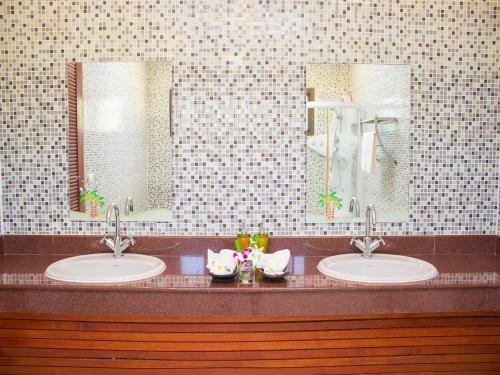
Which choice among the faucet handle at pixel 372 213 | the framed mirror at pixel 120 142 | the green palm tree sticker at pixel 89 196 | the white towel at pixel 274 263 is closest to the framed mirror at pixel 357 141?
the faucet handle at pixel 372 213

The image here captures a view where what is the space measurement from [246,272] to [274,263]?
0.47ft

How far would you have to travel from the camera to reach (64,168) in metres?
2.69

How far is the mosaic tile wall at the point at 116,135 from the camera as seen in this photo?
2.68 metres

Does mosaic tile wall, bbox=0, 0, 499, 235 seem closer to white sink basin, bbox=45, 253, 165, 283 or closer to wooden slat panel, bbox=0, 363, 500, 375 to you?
white sink basin, bbox=45, 253, 165, 283

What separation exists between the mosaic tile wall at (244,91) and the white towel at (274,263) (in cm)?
51

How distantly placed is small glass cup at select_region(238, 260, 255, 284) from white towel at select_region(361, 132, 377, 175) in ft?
3.32

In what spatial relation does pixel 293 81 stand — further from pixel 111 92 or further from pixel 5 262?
pixel 5 262

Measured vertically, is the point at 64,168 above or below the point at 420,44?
below

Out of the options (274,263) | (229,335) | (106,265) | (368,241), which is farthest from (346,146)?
(106,265)

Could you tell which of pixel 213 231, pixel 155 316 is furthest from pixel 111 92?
pixel 155 316

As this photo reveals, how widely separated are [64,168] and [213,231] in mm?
983

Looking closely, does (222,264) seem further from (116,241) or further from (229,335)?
(116,241)

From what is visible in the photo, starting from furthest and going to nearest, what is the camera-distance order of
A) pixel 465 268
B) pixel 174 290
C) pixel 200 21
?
1. pixel 200 21
2. pixel 465 268
3. pixel 174 290

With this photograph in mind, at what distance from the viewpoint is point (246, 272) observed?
2.16 meters
